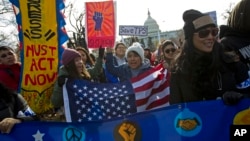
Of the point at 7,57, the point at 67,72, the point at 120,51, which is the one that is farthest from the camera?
the point at 120,51

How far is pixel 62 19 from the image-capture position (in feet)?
18.0

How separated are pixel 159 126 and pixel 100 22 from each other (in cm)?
399

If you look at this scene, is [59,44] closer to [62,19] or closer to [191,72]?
[62,19]

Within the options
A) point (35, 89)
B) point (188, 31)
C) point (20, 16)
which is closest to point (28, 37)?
point (20, 16)

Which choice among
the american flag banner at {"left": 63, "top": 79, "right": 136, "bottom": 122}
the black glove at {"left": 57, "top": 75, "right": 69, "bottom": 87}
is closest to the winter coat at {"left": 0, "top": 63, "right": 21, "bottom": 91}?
the black glove at {"left": 57, "top": 75, "right": 69, "bottom": 87}

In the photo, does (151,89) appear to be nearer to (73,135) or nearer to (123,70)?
(123,70)

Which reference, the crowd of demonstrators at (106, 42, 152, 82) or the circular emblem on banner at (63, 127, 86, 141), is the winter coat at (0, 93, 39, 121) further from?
the crowd of demonstrators at (106, 42, 152, 82)

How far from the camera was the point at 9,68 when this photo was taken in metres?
5.49

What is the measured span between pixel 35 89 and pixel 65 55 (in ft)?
1.89

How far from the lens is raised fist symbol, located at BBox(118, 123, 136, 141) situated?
10.8 ft

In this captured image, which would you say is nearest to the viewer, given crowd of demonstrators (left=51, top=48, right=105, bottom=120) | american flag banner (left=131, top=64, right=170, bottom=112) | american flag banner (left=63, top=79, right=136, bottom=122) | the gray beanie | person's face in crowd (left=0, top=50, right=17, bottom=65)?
american flag banner (left=63, top=79, right=136, bottom=122)

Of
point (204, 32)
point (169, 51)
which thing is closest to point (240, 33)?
point (204, 32)

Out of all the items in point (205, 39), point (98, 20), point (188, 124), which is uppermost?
point (98, 20)

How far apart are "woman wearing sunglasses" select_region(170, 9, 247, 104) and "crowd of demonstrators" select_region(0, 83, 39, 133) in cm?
124
